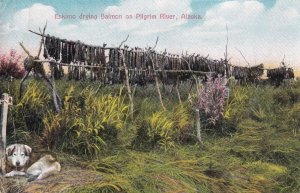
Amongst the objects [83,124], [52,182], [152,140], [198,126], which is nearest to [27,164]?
[52,182]

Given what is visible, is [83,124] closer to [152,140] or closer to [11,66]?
[152,140]

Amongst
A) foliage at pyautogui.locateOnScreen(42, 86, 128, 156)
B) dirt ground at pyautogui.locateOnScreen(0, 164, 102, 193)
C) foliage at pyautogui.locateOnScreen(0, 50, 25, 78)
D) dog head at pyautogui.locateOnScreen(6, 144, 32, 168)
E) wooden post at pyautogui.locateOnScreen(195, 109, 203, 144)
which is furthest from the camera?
wooden post at pyautogui.locateOnScreen(195, 109, 203, 144)

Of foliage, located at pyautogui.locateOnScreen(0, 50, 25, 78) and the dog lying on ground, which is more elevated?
foliage, located at pyautogui.locateOnScreen(0, 50, 25, 78)

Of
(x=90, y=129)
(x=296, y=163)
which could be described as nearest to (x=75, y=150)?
(x=90, y=129)

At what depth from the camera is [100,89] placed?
5.57 meters

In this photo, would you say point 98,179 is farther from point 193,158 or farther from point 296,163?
point 296,163

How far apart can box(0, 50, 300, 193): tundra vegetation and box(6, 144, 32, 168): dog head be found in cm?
13

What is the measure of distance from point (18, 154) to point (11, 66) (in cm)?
103

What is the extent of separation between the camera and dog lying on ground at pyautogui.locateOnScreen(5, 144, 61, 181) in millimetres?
4625

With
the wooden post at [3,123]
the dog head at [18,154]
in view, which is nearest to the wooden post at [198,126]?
the dog head at [18,154]

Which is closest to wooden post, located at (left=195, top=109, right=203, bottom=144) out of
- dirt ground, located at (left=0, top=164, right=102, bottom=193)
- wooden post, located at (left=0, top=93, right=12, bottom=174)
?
dirt ground, located at (left=0, top=164, right=102, bottom=193)

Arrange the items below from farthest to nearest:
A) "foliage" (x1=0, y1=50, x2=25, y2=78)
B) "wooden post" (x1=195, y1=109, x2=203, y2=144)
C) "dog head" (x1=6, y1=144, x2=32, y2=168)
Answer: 1. "wooden post" (x1=195, y1=109, x2=203, y2=144)
2. "foliage" (x1=0, y1=50, x2=25, y2=78)
3. "dog head" (x1=6, y1=144, x2=32, y2=168)

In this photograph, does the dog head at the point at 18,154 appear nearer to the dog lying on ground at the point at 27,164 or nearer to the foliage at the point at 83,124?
the dog lying on ground at the point at 27,164

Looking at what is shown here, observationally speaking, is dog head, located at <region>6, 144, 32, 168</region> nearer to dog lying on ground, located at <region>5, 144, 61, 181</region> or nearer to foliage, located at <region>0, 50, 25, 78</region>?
dog lying on ground, located at <region>5, 144, 61, 181</region>
